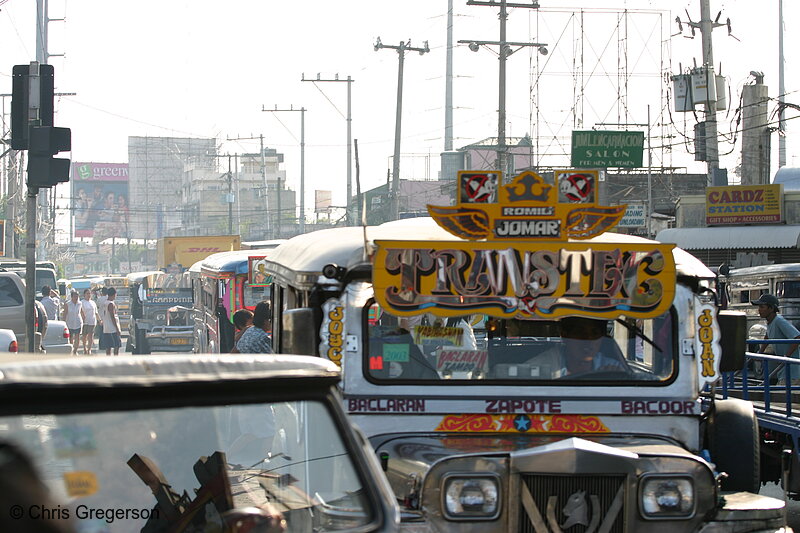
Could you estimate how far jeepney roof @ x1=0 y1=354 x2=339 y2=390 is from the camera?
269 centimetres

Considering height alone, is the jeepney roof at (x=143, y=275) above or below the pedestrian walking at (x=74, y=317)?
above

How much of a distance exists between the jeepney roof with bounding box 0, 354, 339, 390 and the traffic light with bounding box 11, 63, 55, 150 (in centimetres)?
1092

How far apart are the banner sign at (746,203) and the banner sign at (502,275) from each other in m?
31.5

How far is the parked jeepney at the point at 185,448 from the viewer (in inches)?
105

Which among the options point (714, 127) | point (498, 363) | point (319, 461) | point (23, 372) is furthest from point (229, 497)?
point (714, 127)

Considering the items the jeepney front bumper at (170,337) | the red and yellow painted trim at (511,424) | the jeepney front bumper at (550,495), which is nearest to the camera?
the jeepney front bumper at (550,495)

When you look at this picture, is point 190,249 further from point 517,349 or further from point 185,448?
point 185,448

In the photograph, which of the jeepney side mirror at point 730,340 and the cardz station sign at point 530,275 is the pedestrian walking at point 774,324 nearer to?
the jeepney side mirror at point 730,340

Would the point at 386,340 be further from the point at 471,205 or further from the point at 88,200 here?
the point at 88,200

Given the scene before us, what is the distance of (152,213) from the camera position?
147750 mm

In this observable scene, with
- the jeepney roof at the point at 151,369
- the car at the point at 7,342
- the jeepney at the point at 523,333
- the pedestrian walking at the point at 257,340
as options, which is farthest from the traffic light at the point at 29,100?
the jeepney roof at the point at 151,369

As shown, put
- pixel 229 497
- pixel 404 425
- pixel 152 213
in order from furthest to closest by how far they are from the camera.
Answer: pixel 152 213 < pixel 404 425 < pixel 229 497

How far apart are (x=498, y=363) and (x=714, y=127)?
3196 cm

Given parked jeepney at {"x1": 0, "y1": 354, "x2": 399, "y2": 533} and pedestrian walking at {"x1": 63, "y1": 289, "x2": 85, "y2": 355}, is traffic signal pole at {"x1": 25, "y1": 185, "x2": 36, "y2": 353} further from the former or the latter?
parked jeepney at {"x1": 0, "y1": 354, "x2": 399, "y2": 533}
